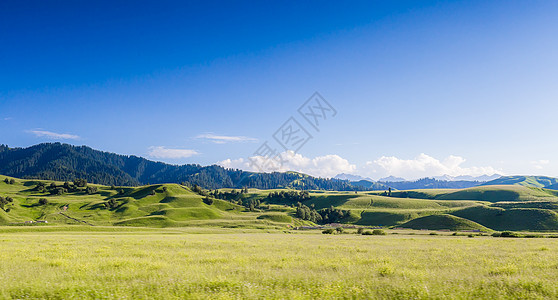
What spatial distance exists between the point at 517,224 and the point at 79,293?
15252 centimetres

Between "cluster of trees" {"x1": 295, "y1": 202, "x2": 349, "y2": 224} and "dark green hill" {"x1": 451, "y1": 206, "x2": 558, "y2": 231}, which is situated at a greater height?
"dark green hill" {"x1": 451, "y1": 206, "x2": 558, "y2": 231}

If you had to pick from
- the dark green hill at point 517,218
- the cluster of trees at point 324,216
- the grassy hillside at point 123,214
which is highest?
the dark green hill at point 517,218

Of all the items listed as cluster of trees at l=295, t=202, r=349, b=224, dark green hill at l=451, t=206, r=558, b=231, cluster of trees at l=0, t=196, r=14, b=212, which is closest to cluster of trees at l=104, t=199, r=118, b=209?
cluster of trees at l=0, t=196, r=14, b=212

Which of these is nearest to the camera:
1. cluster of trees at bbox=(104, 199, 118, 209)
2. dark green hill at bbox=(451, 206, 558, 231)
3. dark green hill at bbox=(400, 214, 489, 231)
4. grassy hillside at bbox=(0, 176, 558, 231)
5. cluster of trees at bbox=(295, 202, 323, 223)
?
dark green hill at bbox=(400, 214, 489, 231)

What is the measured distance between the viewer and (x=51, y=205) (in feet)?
516

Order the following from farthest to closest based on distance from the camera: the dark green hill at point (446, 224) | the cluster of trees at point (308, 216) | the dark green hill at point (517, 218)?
1. the cluster of trees at point (308, 216)
2. the dark green hill at point (517, 218)
3. the dark green hill at point (446, 224)

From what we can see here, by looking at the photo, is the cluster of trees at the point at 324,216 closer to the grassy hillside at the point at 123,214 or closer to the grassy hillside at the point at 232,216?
the grassy hillside at the point at 232,216

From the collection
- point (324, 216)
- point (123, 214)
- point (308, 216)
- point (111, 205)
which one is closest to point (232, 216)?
point (308, 216)

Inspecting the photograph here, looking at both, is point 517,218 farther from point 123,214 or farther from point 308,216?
point 123,214

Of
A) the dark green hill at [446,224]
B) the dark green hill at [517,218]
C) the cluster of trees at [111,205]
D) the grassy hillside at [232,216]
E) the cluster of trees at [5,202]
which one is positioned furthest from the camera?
the cluster of trees at [111,205]

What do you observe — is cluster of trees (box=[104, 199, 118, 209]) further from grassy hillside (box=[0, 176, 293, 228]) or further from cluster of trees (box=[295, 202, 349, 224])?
cluster of trees (box=[295, 202, 349, 224])

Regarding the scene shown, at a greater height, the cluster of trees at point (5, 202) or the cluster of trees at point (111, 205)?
the cluster of trees at point (5, 202)

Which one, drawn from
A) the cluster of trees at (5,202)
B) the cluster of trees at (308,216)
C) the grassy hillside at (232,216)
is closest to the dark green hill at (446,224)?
the grassy hillside at (232,216)

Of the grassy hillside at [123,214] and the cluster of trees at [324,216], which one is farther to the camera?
the cluster of trees at [324,216]
